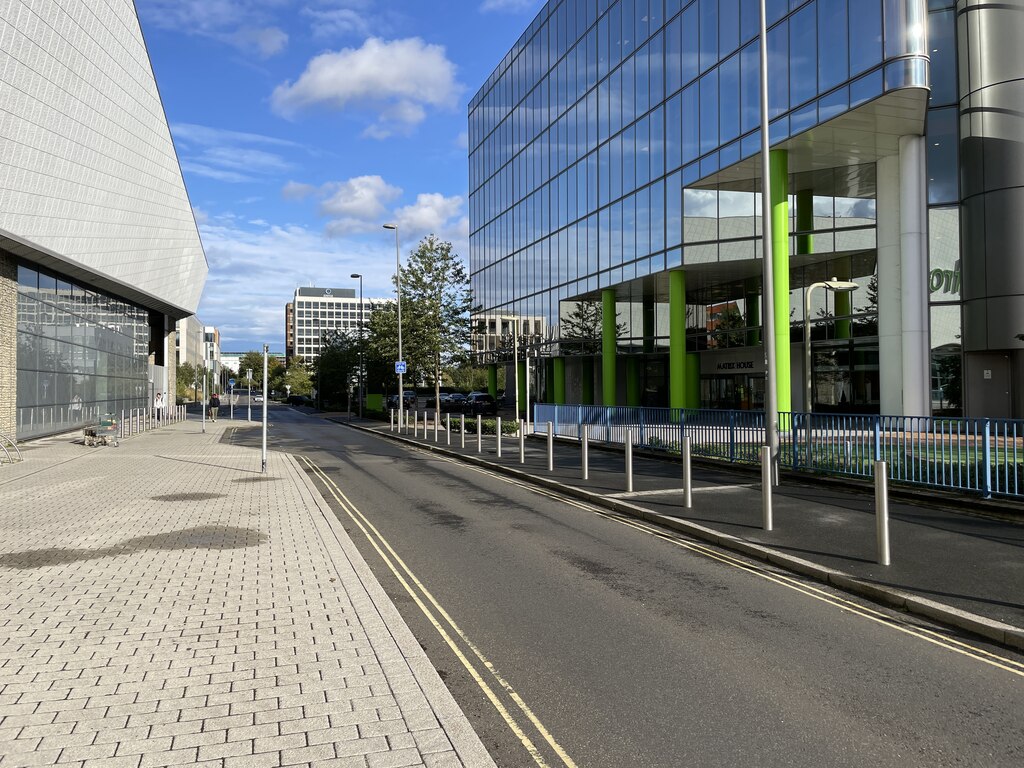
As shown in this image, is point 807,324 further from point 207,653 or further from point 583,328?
point 583,328

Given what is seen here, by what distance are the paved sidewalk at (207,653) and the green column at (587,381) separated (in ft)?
108

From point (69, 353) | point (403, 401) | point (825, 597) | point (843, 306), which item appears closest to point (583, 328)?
point (843, 306)

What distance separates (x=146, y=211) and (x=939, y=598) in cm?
3979

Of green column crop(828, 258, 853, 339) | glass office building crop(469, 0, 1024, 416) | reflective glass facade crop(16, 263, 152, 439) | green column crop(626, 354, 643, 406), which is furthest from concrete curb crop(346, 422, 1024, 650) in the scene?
green column crop(626, 354, 643, 406)

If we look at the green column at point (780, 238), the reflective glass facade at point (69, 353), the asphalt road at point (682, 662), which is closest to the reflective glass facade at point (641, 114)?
the green column at point (780, 238)

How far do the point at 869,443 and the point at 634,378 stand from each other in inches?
1051

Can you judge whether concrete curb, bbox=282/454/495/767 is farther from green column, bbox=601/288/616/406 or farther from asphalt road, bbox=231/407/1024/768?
green column, bbox=601/288/616/406

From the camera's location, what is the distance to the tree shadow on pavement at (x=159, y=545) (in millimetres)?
7910

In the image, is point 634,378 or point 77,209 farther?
point 634,378

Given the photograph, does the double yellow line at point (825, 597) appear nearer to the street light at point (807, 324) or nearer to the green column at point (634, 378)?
the street light at point (807, 324)

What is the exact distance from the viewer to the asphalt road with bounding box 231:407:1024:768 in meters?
3.85

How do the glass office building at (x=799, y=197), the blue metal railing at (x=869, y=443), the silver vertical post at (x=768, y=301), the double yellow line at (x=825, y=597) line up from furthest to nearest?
the glass office building at (x=799, y=197), the silver vertical post at (x=768, y=301), the blue metal railing at (x=869, y=443), the double yellow line at (x=825, y=597)

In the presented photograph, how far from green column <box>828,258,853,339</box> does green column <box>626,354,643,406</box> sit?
43.7 ft

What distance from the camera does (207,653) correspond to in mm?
5043
